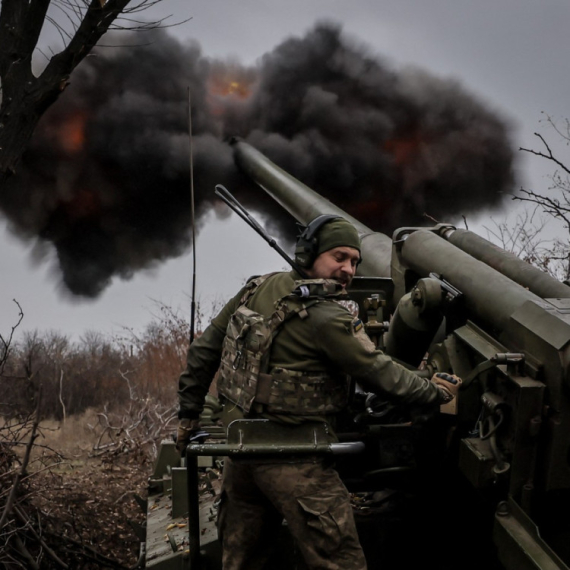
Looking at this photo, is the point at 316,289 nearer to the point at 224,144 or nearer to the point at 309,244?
the point at 309,244

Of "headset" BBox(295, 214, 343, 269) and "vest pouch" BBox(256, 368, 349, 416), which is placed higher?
"headset" BBox(295, 214, 343, 269)

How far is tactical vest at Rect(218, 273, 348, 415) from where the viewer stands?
2916 mm

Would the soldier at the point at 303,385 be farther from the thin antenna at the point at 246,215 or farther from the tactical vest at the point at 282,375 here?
the thin antenna at the point at 246,215

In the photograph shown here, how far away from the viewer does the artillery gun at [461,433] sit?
2.94 meters

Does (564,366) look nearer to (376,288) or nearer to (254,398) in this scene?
(254,398)

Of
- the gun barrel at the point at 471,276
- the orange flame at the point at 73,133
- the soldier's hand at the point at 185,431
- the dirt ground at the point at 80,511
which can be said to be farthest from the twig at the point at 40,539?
the orange flame at the point at 73,133

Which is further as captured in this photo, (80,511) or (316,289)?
(80,511)

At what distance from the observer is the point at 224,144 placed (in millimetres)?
8391

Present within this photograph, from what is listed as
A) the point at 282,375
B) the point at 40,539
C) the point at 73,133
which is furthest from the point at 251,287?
the point at 73,133

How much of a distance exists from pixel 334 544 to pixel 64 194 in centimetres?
550

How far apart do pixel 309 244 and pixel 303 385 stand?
56cm

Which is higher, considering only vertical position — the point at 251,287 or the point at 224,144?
the point at 224,144

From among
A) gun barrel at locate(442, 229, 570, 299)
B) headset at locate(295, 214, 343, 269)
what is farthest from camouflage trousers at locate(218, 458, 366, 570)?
gun barrel at locate(442, 229, 570, 299)

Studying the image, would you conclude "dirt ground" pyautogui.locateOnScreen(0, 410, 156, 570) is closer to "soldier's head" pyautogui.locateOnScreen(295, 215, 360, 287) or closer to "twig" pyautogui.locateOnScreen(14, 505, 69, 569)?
"twig" pyautogui.locateOnScreen(14, 505, 69, 569)
